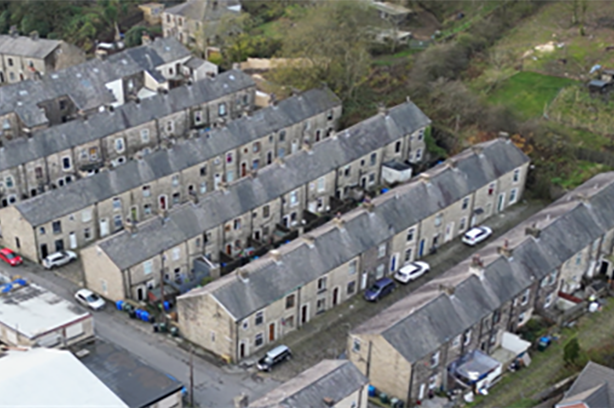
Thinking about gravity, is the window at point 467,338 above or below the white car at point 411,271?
above

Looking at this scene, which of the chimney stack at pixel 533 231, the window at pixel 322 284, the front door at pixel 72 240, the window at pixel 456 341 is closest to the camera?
the window at pixel 456 341

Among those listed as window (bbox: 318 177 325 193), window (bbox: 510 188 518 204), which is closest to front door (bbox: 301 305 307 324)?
window (bbox: 318 177 325 193)

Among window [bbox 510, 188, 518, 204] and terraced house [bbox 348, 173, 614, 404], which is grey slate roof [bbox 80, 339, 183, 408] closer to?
Result: terraced house [bbox 348, 173, 614, 404]

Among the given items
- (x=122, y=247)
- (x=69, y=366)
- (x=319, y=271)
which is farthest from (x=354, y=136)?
(x=69, y=366)

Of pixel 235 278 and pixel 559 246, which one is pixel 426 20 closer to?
pixel 559 246

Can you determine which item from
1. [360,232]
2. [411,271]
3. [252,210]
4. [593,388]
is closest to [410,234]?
[411,271]

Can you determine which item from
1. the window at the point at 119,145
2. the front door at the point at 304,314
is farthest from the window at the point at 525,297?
the window at the point at 119,145

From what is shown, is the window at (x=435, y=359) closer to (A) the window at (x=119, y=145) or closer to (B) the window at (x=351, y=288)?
(B) the window at (x=351, y=288)
